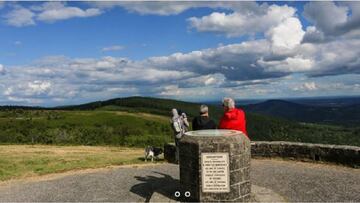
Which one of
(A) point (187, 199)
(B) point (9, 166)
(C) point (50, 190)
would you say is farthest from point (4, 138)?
(A) point (187, 199)

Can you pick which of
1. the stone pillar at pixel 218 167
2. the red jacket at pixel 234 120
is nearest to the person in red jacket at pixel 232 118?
the red jacket at pixel 234 120

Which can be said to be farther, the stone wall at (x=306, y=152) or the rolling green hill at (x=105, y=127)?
the rolling green hill at (x=105, y=127)

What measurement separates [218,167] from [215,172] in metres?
0.13

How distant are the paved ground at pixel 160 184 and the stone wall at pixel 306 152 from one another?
353mm

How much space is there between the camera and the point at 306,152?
16203 millimetres

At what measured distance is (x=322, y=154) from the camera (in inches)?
620

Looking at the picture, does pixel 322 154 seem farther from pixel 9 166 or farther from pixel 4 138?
pixel 4 138

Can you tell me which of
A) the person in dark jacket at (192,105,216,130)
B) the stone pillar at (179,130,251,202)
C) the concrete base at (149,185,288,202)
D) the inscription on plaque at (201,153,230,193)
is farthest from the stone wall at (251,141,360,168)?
the inscription on plaque at (201,153,230,193)

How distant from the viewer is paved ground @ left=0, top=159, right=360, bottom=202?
11.9 metres

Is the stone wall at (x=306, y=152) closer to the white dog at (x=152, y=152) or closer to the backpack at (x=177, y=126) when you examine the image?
the white dog at (x=152, y=152)

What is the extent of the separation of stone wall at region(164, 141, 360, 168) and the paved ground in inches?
13.9

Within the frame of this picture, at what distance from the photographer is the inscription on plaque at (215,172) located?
33.7 ft

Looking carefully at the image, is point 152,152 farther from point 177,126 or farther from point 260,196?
point 260,196

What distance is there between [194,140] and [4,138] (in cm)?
5732
